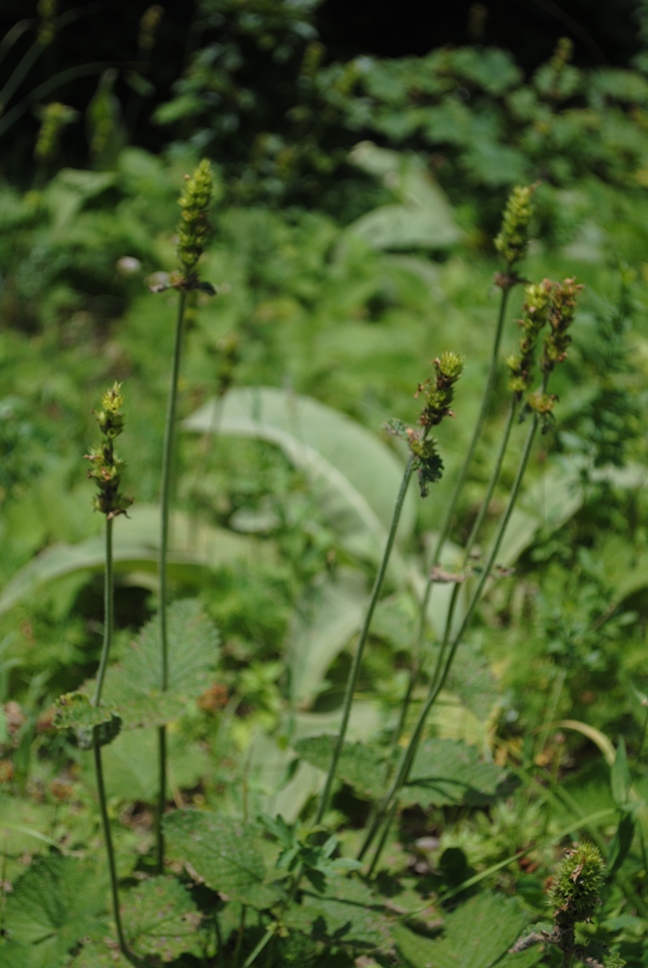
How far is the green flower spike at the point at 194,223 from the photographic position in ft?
3.81

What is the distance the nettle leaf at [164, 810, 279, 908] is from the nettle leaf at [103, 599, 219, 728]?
172mm

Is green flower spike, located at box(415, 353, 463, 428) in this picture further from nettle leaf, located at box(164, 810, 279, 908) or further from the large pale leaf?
the large pale leaf

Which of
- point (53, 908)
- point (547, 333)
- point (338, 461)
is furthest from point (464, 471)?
point (338, 461)

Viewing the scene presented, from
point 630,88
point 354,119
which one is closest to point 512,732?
point 354,119

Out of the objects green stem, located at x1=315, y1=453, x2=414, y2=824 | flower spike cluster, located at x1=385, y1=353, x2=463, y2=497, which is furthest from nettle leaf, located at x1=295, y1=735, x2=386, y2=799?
flower spike cluster, located at x1=385, y1=353, x2=463, y2=497

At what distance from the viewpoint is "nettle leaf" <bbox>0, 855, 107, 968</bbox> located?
53.4 inches

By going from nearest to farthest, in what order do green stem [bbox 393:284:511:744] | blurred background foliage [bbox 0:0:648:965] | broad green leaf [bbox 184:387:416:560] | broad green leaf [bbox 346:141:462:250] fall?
1. green stem [bbox 393:284:511:744]
2. blurred background foliage [bbox 0:0:648:965]
3. broad green leaf [bbox 184:387:416:560]
4. broad green leaf [bbox 346:141:462:250]

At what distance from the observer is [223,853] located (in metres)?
1.33

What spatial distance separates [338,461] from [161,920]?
1.39 meters

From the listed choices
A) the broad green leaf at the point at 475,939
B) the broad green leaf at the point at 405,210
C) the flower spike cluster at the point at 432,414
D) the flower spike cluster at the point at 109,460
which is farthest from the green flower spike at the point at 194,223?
the broad green leaf at the point at 405,210

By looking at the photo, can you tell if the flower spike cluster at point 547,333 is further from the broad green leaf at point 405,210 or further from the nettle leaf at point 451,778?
the broad green leaf at point 405,210

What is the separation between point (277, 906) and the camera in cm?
137

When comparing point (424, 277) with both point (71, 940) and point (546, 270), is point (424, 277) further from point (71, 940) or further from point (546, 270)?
point (71, 940)

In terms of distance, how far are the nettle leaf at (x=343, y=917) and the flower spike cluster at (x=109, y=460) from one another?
24.3 inches
